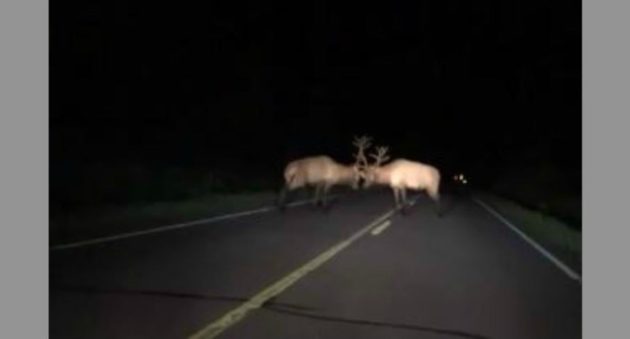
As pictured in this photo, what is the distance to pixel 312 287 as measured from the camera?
12.0 m

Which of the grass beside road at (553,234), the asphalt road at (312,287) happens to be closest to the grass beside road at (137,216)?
the asphalt road at (312,287)

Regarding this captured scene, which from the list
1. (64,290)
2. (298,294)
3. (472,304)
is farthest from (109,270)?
(472,304)

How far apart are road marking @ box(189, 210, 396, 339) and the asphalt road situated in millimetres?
40

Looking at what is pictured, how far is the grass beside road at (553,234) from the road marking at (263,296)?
4022mm

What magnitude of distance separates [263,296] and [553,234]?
1462 cm

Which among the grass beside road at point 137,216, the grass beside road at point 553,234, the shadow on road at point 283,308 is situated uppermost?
the grass beside road at point 137,216

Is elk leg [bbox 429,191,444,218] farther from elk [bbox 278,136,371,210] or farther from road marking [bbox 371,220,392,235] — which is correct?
road marking [bbox 371,220,392,235]

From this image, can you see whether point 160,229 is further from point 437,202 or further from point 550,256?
point 437,202

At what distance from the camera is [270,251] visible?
1627 cm

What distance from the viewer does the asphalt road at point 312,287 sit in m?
9.16

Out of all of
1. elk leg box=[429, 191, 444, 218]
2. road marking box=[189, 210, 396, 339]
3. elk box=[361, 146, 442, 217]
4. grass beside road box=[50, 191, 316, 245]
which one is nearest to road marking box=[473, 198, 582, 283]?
road marking box=[189, 210, 396, 339]

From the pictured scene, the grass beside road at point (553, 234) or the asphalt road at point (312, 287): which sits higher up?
the asphalt road at point (312, 287)

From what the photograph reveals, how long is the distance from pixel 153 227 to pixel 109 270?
8.18m

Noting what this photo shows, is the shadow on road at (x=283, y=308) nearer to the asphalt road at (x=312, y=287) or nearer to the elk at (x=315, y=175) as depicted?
the asphalt road at (x=312, y=287)
